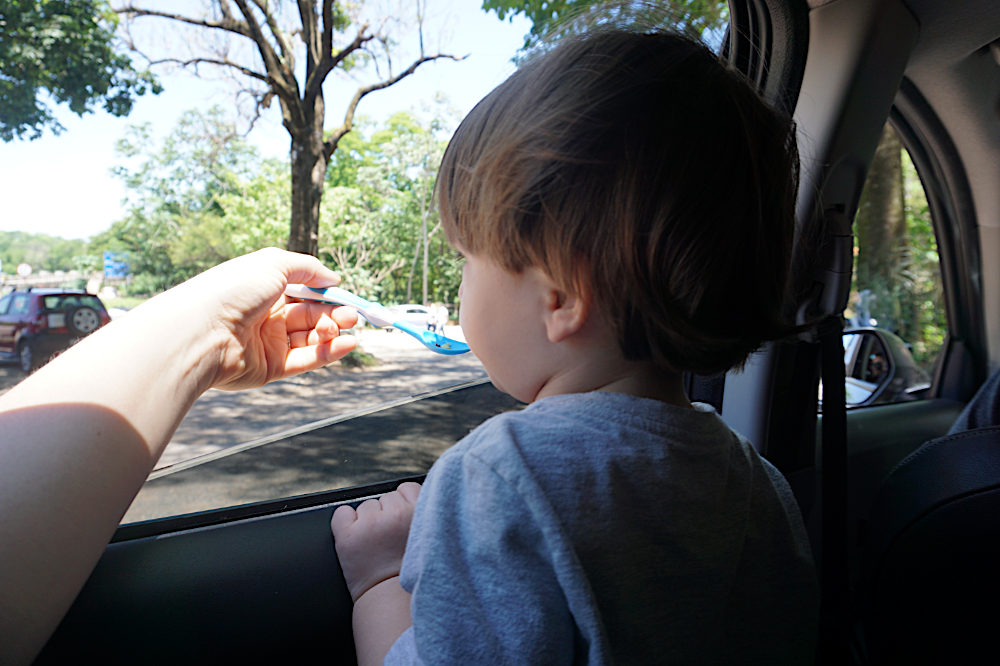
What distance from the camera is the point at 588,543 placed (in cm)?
66

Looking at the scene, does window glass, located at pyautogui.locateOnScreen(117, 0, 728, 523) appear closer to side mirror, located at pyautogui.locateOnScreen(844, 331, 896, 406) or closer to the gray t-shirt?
the gray t-shirt

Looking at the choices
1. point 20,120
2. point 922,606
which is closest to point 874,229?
point 922,606

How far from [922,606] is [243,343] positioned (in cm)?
152

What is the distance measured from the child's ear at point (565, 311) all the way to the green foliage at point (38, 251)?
102 centimetres

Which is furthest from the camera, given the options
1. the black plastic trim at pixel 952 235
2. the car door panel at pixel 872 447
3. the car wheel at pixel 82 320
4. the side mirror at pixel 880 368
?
the side mirror at pixel 880 368

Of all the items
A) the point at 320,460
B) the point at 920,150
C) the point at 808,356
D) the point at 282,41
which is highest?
the point at 920,150

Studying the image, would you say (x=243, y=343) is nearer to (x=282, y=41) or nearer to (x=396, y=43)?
(x=282, y=41)

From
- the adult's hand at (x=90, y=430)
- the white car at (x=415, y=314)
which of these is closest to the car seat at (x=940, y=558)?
the white car at (x=415, y=314)

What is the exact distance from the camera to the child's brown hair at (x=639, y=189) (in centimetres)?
76

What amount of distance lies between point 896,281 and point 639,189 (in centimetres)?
359

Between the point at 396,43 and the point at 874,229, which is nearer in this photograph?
the point at 396,43

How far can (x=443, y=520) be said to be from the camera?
66cm

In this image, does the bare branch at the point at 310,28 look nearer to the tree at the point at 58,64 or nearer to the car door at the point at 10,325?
the tree at the point at 58,64

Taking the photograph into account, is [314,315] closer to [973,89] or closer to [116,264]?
[116,264]
